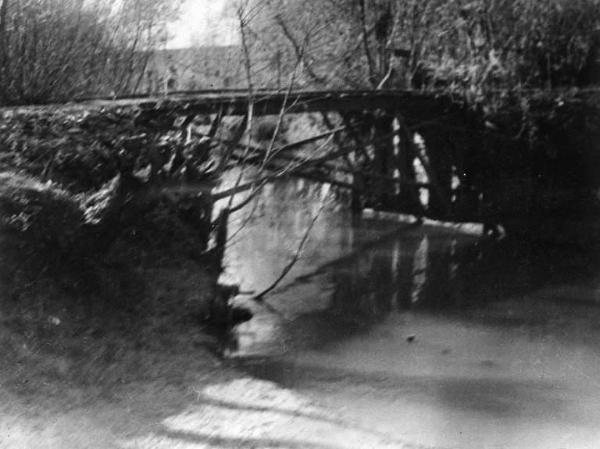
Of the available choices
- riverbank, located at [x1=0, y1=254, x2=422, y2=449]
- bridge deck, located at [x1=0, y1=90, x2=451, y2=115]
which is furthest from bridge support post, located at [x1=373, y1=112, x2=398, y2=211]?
riverbank, located at [x1=0, y1=254, x2=422, y2=449]

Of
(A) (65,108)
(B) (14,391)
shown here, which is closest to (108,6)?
(A) (65,108)

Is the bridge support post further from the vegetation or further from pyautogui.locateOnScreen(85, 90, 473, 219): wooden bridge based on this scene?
the vegetation

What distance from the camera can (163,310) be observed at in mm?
10047

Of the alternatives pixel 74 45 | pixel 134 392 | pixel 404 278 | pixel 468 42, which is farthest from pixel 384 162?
pixel 134 392

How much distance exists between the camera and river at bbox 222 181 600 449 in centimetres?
816

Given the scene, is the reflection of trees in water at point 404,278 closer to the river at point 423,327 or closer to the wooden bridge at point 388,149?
the river at point 423,327

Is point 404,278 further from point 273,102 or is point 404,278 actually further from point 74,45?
point 74,45

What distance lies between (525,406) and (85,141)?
15.5ft

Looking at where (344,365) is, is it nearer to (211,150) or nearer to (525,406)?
(525,406)

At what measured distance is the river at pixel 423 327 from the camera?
816 centimetres

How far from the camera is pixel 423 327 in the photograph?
12344 millimetres

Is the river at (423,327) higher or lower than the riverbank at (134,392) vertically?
lower

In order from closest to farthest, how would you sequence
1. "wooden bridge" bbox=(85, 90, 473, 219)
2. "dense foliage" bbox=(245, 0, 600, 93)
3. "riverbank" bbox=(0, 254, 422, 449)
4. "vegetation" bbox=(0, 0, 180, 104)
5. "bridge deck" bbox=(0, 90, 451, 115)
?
1. "riverbank" bbox=(0, 254, 422, 449)
2. "bridge deck" bbox=(0, 90, 451, 115)
3. "wooden bridge" bbox=(85, 90, 473, 219)
4. "vegetation" bbox=(0, 0, 180, 104)
5. "dense foliage" bbox=(245, 0, 600, 93)

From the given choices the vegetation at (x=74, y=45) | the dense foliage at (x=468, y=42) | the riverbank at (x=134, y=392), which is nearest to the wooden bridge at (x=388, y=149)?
the dense foliage at (x=468, y=42)
